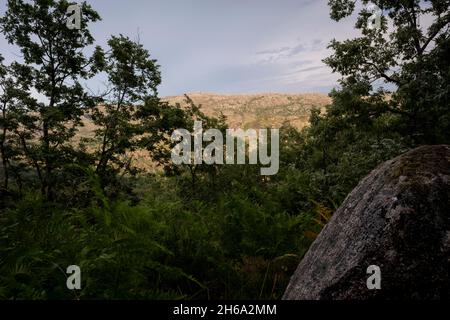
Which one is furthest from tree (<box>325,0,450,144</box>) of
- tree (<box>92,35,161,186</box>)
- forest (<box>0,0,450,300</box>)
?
tree (<box>92,35,161,186</box>)

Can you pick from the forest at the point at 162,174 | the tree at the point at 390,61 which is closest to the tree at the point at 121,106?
the forest at the point at 162,174

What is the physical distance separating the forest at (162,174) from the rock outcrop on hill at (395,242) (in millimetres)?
1063

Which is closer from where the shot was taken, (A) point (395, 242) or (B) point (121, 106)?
(A) point (395, 242)

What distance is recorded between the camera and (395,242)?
2676 millimetres

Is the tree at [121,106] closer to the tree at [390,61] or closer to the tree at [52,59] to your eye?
the tree at [52,59]

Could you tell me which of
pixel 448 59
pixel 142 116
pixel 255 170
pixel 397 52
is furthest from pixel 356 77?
pixel 255 170

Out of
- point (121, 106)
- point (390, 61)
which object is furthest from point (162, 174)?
point (390, 61)

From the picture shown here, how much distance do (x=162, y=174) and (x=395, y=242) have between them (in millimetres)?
19760

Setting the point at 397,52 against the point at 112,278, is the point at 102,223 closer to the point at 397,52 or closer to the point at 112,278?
the point at 112,278

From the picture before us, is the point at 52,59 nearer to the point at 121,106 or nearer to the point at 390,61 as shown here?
the point at 121,106

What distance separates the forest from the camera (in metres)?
3.16

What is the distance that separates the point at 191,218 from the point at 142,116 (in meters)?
17.2

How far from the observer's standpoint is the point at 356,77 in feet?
51.5

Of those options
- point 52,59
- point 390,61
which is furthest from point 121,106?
point 390,61
